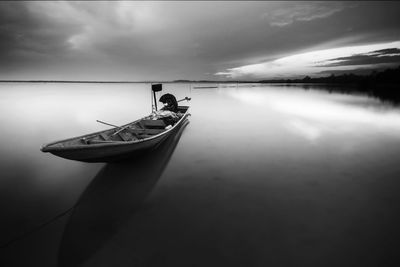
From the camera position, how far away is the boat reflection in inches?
152

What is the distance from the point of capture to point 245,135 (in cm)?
1310

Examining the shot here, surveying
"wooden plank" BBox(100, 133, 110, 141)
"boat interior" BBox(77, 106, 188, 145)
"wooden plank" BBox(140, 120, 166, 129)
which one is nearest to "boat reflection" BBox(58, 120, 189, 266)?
"boat interior" BBox(77, 106, 188, 145)

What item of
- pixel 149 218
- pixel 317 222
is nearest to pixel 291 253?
pixel 317 222

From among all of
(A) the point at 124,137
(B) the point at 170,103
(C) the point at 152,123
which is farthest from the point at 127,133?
(B) the point at 170,103

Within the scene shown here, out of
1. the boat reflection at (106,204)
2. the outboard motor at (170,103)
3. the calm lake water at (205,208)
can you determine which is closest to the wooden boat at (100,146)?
the boat reflection at (106,204)

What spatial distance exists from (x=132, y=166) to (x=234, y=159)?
476cm

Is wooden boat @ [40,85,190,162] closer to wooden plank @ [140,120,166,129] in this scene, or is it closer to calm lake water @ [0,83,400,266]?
calm lake water @ [0,83,400,266]

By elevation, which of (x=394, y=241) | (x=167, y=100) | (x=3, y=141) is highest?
(x=167, y=100)

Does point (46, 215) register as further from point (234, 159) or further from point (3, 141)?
point (3, 141)

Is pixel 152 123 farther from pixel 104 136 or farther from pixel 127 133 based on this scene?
pixel 104 136

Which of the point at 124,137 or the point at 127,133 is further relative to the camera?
the point at 127,133

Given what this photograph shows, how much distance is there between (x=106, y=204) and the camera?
529 centimetres

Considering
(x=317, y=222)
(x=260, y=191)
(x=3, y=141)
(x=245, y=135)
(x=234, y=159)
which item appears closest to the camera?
(x=317, y=222)

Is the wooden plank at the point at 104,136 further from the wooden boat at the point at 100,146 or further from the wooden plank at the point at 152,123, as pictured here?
the wooden plank at the point at 152,123
